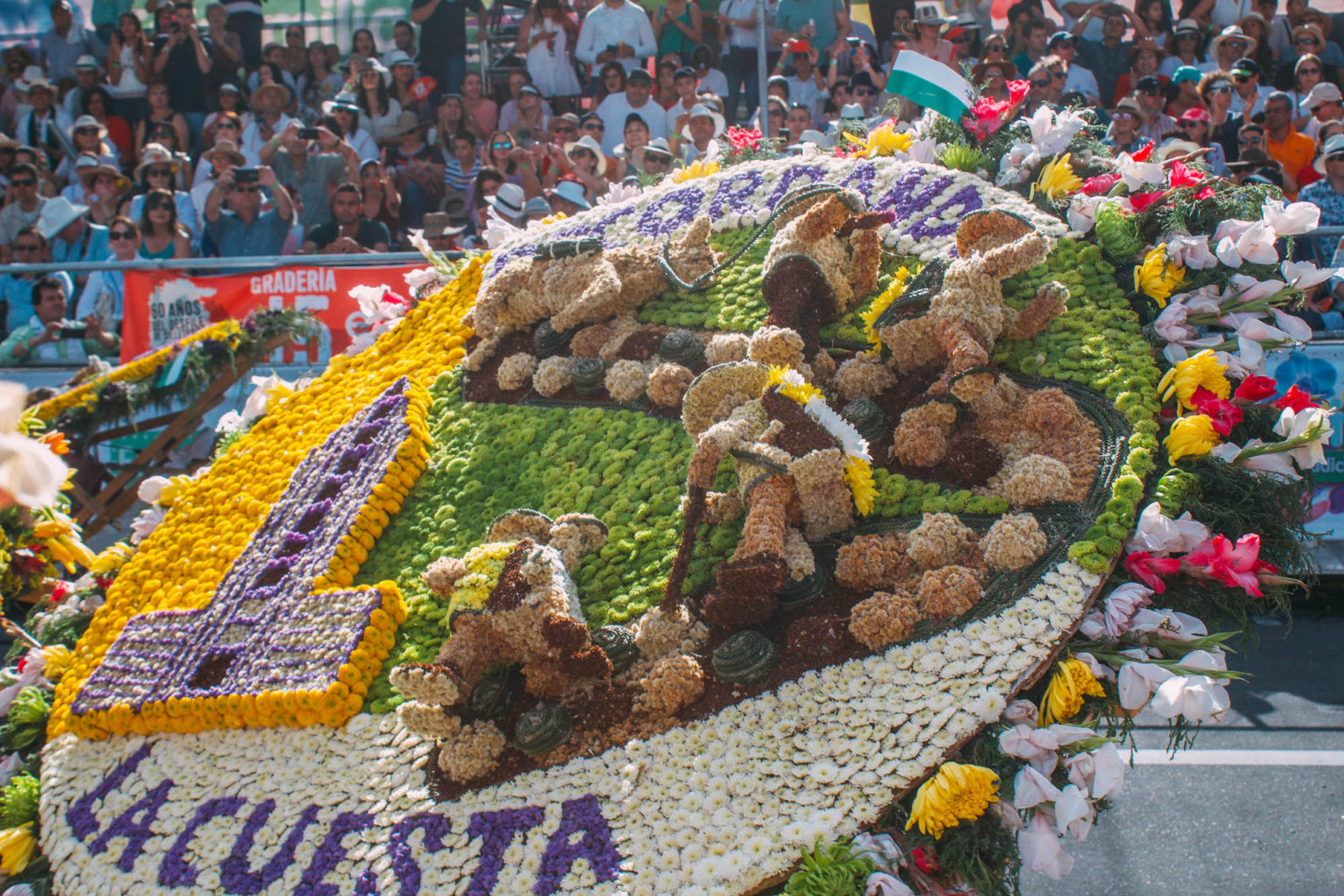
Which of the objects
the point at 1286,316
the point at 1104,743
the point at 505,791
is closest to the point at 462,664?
the point at 505,791

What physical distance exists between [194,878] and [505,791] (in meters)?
0.81

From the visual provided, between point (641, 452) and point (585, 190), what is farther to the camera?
point (585, 190)

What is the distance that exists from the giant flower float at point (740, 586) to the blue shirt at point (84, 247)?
4.54 m

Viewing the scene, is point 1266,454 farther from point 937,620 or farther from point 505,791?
point 505,791

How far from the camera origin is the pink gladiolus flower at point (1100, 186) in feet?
10.4

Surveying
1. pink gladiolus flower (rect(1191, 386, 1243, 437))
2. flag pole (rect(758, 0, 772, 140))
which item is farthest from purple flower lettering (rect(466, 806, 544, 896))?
flag pole (rect(758, 0, 772, 140))

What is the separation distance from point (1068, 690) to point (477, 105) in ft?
22.8

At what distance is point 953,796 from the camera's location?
2105 mm

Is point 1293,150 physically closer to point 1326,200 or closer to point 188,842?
point 1326,200

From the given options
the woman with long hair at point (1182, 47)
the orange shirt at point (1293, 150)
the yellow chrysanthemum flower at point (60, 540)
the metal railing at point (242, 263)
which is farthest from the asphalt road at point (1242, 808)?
the woman with long hair at point (1182, 47)

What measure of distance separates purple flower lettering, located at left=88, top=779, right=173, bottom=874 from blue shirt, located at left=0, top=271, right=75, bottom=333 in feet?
16.1

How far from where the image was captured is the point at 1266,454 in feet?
8.29

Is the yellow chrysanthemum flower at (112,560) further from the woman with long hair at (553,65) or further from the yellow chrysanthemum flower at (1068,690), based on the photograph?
the woman with long hair at (553,65)

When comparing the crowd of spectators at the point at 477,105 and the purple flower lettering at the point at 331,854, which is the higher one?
the crowd of spectators at the point at 477,105
